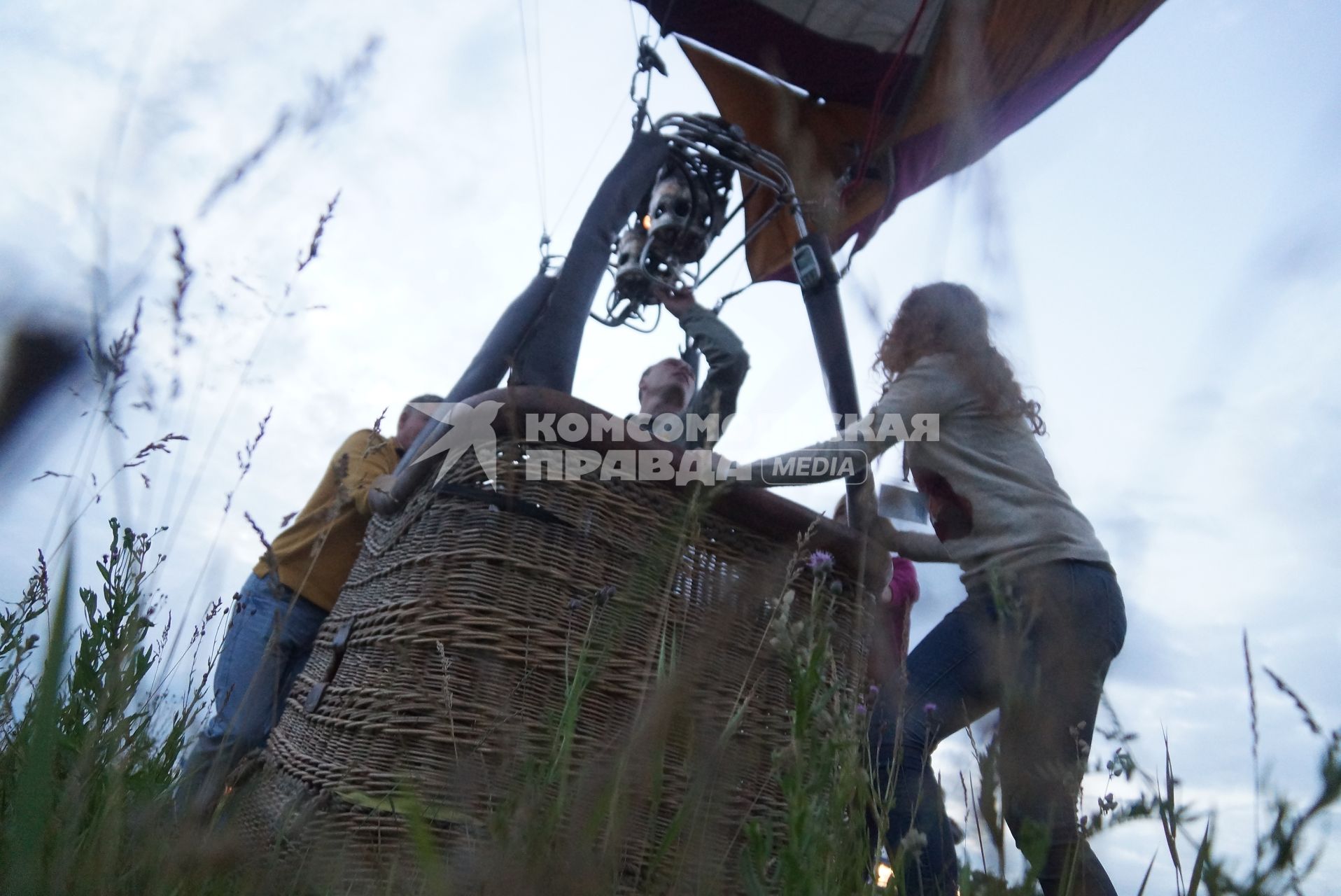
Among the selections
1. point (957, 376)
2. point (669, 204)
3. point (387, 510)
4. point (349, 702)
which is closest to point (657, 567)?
point (349, 702)

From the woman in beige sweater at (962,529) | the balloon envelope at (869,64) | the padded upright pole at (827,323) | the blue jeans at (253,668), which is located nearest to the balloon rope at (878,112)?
the balloon envelope at (869,64)

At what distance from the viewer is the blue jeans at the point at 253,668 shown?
99cm

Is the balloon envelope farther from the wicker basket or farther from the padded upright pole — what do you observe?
the wicker basket

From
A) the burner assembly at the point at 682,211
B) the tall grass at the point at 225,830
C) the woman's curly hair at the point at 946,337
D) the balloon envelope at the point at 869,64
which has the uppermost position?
the balloon envelope at the point at 869,64

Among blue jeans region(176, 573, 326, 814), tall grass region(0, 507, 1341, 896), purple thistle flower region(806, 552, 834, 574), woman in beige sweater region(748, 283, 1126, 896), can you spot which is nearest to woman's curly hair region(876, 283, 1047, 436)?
woman in beige sweater region(748, 283, 1126, 896)

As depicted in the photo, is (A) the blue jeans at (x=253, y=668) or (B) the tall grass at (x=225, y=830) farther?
(A) the blue jeans at (x=253, y=668)

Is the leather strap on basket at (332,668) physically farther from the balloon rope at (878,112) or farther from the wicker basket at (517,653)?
the balloon rope at (878,112)

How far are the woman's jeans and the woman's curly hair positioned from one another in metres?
0.31

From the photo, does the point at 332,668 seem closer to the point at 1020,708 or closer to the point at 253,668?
the point at 253,668

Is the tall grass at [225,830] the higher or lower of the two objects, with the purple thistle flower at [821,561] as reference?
lower

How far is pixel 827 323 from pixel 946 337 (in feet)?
0.73

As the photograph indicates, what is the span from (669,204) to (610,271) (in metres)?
0.20

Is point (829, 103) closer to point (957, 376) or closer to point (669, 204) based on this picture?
point (669, 204)

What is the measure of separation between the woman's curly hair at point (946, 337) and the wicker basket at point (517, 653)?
0.41 m
